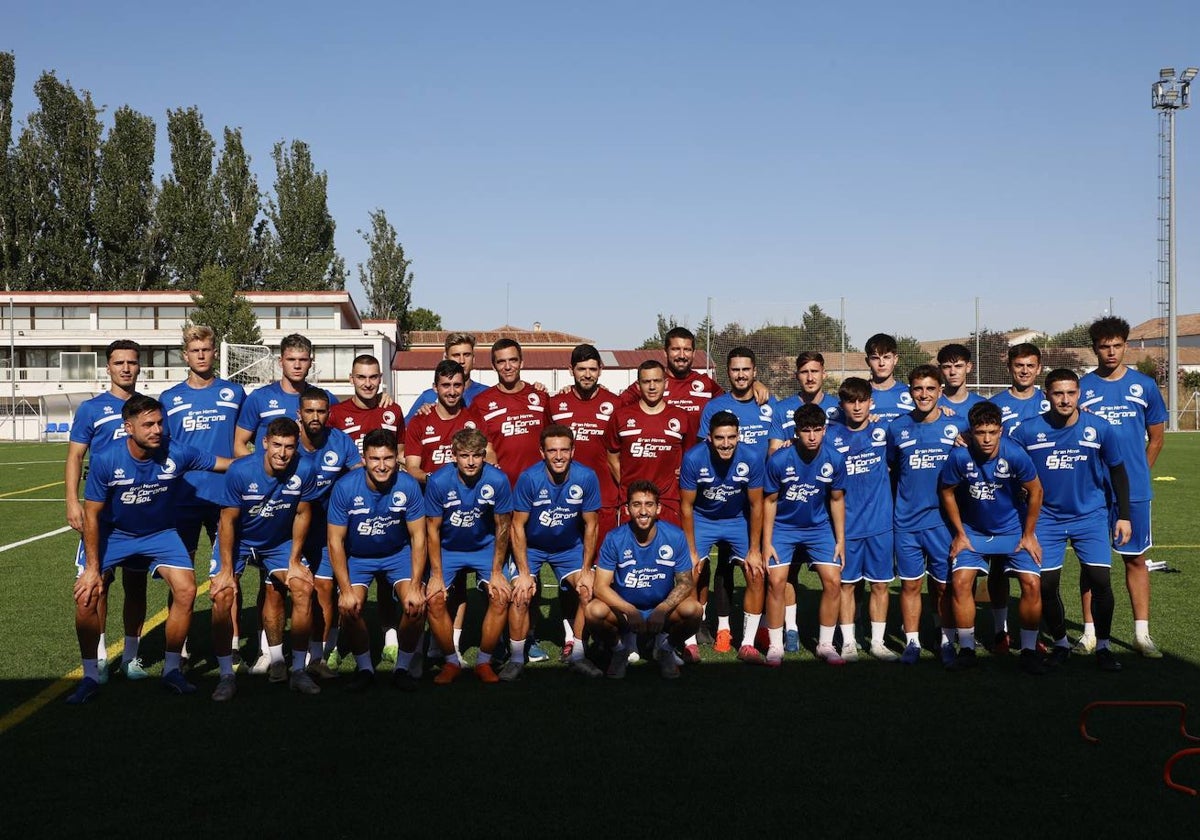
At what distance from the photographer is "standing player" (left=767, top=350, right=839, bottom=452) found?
7102mm

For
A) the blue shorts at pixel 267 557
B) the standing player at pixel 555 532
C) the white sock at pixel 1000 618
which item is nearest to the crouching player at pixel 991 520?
the white sock at pixel 1000 618

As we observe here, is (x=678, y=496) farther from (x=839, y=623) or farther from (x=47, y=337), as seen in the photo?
(x=47, y=337)

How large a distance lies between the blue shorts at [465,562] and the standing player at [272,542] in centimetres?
88

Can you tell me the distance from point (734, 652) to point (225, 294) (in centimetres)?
4083

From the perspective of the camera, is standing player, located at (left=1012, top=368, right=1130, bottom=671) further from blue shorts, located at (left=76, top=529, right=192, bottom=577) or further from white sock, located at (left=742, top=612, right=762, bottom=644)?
blue shorts, located at (left=76, top=529, right=192, bottom=577)

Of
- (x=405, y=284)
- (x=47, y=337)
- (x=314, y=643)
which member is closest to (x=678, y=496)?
(x=314, y=643)

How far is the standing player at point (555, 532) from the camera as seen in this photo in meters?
6.22

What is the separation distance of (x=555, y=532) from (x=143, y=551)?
2630mm

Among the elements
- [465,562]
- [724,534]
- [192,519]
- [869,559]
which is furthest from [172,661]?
[869,559]

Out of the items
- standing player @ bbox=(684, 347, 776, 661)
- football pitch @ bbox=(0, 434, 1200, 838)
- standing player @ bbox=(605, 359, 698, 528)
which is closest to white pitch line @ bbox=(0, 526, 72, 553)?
football pitch @ bbox=(0, 434, 1200, 838)

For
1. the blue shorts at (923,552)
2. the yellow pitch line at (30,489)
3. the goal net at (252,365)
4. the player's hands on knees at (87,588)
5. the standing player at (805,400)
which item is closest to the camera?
the player's hands on knees at (87,588)

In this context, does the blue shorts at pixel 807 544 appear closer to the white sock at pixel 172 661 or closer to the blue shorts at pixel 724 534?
the blue shorts at pixel 724 534

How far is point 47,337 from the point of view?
47.9 meters

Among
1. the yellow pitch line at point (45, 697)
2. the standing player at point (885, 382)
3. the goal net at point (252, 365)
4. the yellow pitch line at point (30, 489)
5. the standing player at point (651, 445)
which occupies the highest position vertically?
the goal net at point (252, 365)
